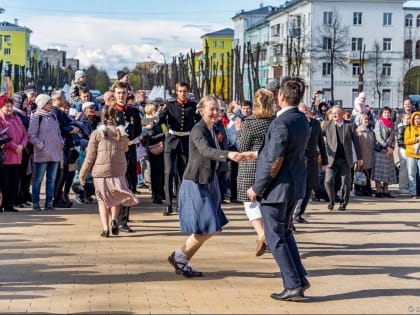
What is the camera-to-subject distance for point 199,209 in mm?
9352

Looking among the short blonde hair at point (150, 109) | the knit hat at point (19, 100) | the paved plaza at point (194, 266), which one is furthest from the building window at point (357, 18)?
the paved plaza at point (194, 266)

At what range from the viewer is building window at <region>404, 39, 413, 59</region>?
101 meters

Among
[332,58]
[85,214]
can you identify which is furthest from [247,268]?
[332,58]

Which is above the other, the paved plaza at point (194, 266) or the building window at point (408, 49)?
the building window at point (408, 49)

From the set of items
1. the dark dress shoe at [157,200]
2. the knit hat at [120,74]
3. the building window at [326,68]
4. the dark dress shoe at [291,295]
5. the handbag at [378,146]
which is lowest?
the dark dress shoe at [157,200]

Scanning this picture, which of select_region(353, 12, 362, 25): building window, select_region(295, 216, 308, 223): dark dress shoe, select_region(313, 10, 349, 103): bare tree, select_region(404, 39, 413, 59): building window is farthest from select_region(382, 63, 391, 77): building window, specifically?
select_region(295, 216, 308, 223): dark dress shoe

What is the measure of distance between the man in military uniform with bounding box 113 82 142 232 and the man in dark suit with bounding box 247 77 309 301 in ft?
15.2

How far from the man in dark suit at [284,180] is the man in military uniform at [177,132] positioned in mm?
6168

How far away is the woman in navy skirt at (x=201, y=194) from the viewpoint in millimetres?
9305

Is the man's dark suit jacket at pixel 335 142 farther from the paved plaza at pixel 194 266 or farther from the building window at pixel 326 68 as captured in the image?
the building window at pixel 326 68

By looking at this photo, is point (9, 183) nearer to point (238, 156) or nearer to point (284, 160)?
point (238, 156)

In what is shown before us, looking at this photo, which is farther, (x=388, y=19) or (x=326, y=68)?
(x=388, y=19)

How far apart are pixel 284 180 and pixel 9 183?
797 cm

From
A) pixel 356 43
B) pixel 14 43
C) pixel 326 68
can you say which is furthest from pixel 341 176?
pixel 14 43
